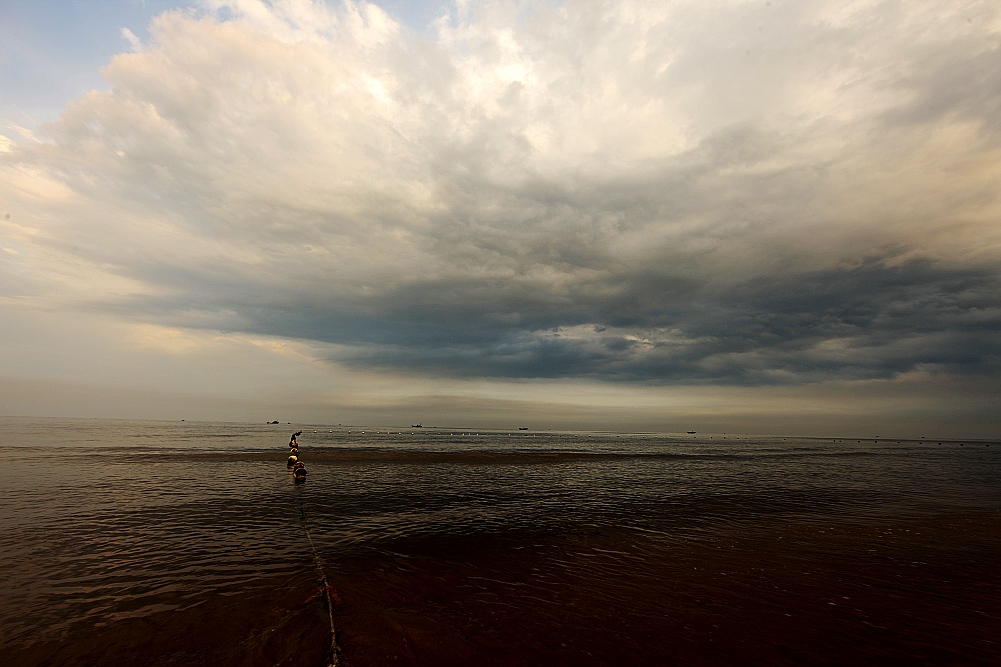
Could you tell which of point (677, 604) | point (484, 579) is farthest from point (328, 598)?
point (677, 604)

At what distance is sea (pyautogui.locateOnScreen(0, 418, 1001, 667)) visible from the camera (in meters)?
8.83

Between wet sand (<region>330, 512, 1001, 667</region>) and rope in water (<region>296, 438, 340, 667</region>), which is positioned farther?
wet sand (<region>330, 512, 1001, 667</region>)

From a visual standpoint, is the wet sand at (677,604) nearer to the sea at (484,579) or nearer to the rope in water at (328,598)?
the sea at (484,579)

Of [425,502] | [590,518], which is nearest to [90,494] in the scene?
[425,502]

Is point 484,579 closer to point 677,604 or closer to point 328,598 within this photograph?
point 328,598

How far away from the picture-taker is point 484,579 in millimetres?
12820

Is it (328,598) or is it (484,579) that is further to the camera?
(484,579)

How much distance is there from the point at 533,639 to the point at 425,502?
17297mm

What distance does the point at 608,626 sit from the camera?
978 centimetres

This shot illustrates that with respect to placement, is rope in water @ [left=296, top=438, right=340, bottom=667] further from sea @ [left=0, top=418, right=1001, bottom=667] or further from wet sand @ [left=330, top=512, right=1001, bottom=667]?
wet sand @ [left=330, top=512, right=1001, bottom=667]

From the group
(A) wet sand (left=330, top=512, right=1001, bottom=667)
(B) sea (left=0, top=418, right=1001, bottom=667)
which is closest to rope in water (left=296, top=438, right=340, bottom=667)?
(B) sea (left=0, top=418, right=1001, bottom=667)

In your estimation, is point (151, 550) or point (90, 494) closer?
point (151, 550)

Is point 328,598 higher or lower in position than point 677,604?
lower

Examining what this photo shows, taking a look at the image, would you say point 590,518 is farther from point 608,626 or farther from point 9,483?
point 9,483
